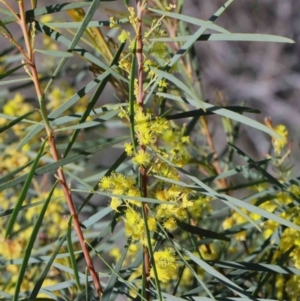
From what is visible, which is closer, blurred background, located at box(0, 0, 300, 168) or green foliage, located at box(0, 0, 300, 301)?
green foliage, located at box(0, 0, 300, 301)

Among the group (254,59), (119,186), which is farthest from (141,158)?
(254,59)

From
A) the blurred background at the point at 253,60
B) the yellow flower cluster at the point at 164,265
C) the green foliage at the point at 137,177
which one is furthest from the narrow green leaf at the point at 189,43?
the blurred background at the point at 253,60

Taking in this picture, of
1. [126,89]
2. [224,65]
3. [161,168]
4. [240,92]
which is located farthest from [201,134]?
[224,65]

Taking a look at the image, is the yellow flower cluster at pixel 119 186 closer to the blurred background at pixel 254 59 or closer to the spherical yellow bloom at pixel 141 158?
the spherical yellow bloom at pixel 141 158

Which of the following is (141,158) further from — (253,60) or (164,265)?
(253,60)

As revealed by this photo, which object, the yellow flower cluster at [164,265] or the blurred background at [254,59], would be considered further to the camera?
the blurred background at [254,59]

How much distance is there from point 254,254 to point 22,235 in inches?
14.1

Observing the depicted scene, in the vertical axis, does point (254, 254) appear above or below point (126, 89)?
below

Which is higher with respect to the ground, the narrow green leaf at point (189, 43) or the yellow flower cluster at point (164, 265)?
the narrow green leaf at point (189, 43)

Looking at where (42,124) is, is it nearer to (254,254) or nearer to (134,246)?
(134,246)

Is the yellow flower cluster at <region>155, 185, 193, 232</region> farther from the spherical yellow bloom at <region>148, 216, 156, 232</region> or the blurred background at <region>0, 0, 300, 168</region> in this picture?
the blurred background at <region>0, 0, 300, 168</region>

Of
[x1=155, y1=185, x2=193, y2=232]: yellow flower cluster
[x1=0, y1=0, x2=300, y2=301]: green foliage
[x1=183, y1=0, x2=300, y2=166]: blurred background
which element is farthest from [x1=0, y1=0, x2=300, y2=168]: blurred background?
[x1=155, y1=185, x2=193, y2=232]: yellow flower cluster

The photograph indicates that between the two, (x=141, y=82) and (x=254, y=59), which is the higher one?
(x=141, y=82)

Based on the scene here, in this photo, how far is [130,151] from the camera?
0.35 meters
